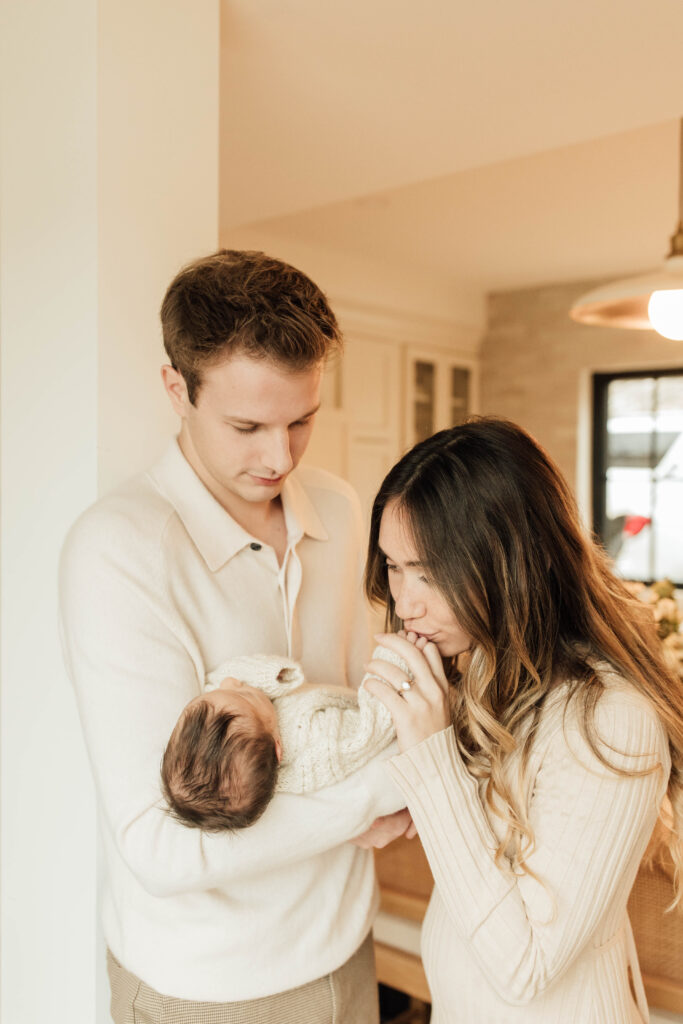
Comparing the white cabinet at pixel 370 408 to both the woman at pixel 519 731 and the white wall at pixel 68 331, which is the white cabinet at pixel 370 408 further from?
the woman at pixel 519 731

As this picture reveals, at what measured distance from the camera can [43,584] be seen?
1650mm

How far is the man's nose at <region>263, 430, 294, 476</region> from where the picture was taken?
1.32 metres

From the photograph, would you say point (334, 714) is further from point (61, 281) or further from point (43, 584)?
point (61, 281)

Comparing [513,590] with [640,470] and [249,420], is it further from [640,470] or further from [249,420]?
[640,470]

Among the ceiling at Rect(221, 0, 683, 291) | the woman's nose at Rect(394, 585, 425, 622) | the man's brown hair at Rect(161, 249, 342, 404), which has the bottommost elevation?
the woman's nose at Rect(394, 585, 425, 622)

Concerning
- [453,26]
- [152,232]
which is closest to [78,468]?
[152,232]

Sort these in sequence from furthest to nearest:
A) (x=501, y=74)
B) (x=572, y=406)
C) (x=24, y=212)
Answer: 1. (x=572, y=406)
2. (x=501, y=74)
3. (x=24, y=212)

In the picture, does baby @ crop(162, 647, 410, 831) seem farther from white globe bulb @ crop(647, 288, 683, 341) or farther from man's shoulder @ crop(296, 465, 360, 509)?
white globe bulb @ crop(647, 288, 683, 341)

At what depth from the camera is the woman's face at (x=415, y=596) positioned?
1.27 meters

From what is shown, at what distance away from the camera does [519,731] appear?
126 cm

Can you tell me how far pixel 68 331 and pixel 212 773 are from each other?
80 cm

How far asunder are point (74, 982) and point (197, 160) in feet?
4.73

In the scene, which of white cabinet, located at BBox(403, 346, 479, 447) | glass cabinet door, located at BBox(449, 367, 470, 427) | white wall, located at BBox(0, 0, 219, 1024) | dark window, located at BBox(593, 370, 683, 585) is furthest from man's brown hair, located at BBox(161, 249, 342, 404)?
glass cabinet door, located at BBox(449, 367, 470, 427)

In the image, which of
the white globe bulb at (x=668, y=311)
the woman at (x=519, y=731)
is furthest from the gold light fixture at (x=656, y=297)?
the woman at (x=519, y=731)
